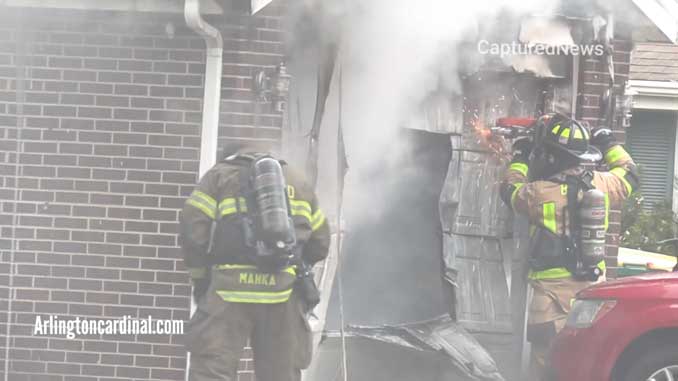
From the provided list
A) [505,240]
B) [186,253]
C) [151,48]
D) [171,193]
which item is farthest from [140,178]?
[505,240]

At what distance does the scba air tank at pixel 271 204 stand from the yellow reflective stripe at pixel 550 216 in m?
2.18

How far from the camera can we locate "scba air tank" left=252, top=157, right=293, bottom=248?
5816 millimetres

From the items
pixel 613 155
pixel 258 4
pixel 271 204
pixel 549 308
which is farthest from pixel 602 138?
pixel 271 204

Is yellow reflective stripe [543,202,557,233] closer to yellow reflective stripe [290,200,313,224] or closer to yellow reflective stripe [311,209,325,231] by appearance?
yellow reflective stripe [311,209,325,231]

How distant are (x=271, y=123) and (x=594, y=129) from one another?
2113mm

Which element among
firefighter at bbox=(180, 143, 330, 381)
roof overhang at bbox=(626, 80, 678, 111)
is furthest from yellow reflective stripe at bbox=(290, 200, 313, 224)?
roof overhang at bbox=(626, 80, 678, 111)

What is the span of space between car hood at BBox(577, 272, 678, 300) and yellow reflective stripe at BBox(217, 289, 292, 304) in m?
1.75

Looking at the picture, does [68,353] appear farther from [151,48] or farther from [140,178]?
[151,48]

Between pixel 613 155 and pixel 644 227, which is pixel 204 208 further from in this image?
pixel 644 227

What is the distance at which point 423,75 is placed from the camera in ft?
26.7

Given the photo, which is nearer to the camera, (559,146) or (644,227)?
(559,146)

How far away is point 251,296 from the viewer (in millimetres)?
6023

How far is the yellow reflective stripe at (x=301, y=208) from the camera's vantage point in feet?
20.1

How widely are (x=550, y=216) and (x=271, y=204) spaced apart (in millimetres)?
2320
